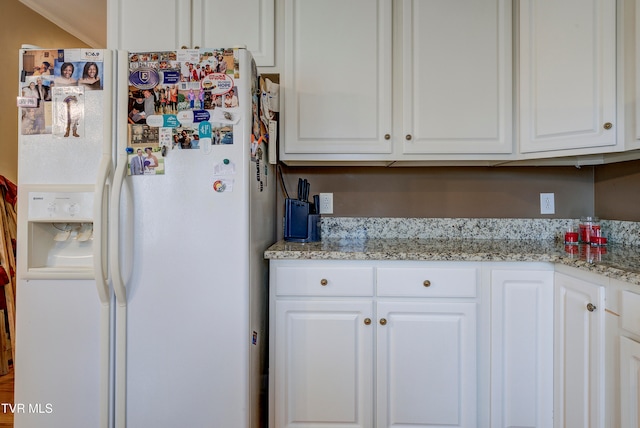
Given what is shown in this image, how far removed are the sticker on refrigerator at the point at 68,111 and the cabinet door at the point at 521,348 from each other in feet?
5.76

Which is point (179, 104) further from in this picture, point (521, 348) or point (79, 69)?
point (521, 348)

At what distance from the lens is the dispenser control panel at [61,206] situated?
127cm

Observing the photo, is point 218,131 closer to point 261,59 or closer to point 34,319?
point 261,59

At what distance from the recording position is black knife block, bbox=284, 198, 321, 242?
1712 millimetres

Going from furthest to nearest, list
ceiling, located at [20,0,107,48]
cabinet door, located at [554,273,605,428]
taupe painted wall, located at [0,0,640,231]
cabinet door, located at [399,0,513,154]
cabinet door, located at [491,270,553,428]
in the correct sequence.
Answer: ceiling, located at [20,0,107,48]
taupe painted wall, located at [0,0,640,231]
cabinet door, located at [399,0,513,154]
cabinet door, located at [491,270,553,428]
cabinet door, located at [554,273,605,428]

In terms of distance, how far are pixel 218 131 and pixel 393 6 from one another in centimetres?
110

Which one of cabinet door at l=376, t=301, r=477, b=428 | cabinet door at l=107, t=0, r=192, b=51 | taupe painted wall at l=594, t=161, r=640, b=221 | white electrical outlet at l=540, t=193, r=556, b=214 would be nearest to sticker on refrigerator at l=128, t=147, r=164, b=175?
cabinet door at l=107, t=0, r=192, b=51

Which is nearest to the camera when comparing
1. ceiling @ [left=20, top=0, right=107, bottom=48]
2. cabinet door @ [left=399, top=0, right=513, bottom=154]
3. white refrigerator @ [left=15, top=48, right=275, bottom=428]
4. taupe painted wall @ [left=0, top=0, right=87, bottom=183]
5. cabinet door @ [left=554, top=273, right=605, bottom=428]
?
cabinet door @ [left=554, top=273, right=605, bottom=428]

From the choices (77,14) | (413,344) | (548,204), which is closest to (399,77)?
(548,204)

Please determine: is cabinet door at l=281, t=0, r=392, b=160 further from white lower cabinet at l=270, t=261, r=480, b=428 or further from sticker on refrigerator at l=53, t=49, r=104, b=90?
sticker on refrigerator at l=53, t=49, r=104, b=90

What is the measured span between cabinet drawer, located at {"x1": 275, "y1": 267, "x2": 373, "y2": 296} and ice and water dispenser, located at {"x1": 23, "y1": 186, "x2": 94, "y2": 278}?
2.46ft

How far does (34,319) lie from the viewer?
1.30 m

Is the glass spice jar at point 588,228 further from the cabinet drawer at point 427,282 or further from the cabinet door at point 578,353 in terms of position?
the cabinet drawer at point 427,282

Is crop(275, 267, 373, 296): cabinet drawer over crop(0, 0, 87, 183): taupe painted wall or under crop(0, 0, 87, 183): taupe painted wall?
under
